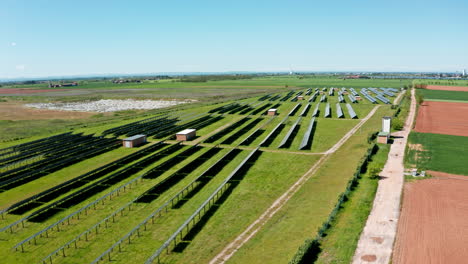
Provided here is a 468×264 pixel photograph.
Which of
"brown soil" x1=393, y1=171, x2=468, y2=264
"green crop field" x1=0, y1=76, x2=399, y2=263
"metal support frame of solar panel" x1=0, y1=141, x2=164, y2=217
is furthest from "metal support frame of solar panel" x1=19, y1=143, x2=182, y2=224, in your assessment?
"brown soil" x1=393, y1=171, x2=468, y2=264

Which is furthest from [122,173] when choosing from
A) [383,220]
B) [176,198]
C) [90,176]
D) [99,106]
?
[99,106]

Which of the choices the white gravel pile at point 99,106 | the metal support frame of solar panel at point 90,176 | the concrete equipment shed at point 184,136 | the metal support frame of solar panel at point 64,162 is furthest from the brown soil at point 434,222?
the white gravel pile at point 99,106

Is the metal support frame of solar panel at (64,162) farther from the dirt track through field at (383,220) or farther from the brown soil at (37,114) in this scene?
the brown soil at (37,114)

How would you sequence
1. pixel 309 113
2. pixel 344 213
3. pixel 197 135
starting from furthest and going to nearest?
pixel 309 113, pixel 197 135, pixel 344 213

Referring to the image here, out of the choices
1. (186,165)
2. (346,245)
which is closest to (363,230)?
(346,245)

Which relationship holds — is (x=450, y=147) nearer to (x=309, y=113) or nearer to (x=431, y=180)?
(x=431, y=180)

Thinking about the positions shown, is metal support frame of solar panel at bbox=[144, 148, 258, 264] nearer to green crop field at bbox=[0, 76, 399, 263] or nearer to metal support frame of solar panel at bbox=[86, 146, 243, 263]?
green crop field at bbox=[0, 76, 399, 263]
